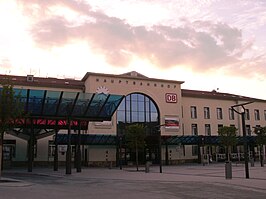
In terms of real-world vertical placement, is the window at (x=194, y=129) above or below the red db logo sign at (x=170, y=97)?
below

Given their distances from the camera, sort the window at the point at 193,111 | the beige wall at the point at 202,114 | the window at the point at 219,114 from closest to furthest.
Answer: the beige wall at the point at 202,114 < the window at the point at 193,111 < the window at the point at 219,114

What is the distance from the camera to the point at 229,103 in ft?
201

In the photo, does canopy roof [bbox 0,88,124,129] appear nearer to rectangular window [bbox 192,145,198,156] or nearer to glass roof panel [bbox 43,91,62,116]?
glass roof panel [bbox 43,91,62,116]

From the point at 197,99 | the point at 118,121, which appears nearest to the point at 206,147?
the point at 197,99

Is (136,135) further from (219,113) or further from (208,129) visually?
(219,113)

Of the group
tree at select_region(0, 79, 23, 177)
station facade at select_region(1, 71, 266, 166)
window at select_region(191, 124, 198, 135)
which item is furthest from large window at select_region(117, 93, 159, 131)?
tree at select_region(0, 79, 23, 177)

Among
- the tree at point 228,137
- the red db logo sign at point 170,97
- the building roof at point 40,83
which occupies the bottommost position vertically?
the tree at point 228,137

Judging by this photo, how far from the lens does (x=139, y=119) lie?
51594mm

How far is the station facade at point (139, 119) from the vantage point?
47.1 metres

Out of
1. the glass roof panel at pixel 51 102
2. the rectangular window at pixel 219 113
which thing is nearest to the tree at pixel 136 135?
the glass roof panel at pixel 51 102

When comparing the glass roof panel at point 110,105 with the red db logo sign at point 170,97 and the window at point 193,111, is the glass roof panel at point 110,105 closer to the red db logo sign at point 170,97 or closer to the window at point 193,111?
the red db logo sign at point 170,97

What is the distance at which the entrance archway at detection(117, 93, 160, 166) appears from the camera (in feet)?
165

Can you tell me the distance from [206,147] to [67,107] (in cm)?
3344

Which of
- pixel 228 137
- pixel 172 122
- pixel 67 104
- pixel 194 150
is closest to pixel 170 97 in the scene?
pixel 172 122
